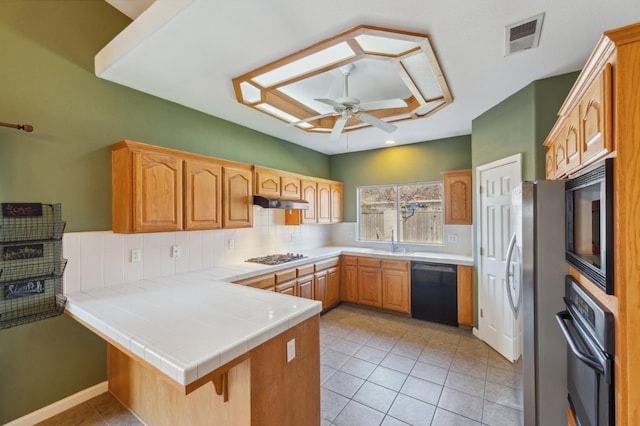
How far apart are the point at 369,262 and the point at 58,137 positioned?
3.85 metres

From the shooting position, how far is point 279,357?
4.92 ft

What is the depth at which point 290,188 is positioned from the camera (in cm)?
406

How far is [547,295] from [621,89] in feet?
3.74

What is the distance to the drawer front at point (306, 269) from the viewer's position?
3749mm

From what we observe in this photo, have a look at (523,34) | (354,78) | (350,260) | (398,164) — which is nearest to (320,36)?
(354,78)

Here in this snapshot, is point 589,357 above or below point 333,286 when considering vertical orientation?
above

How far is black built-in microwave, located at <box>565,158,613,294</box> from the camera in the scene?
99 centimetres

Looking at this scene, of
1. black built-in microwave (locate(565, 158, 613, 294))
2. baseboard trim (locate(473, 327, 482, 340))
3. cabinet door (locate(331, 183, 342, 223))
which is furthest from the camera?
cabinet door (locate(331, 183, 342, 223))

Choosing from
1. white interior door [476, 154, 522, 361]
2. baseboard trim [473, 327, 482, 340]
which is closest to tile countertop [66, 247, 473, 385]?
white interior door [476, 154, 522, 361]

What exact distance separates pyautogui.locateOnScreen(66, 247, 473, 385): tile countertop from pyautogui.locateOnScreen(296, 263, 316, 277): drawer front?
1.38 m

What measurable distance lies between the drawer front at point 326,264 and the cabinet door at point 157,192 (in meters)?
2.09

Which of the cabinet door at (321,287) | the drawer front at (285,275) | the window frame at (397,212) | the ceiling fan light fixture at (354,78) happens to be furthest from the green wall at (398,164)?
Result: the drawer front at (285,275)

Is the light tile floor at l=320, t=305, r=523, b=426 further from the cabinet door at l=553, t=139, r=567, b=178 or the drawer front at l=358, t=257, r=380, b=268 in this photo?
the cabinet door at l=553, t=139, r=567, b=178

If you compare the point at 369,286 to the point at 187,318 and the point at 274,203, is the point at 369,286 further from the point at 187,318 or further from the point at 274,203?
the point at 187,318
